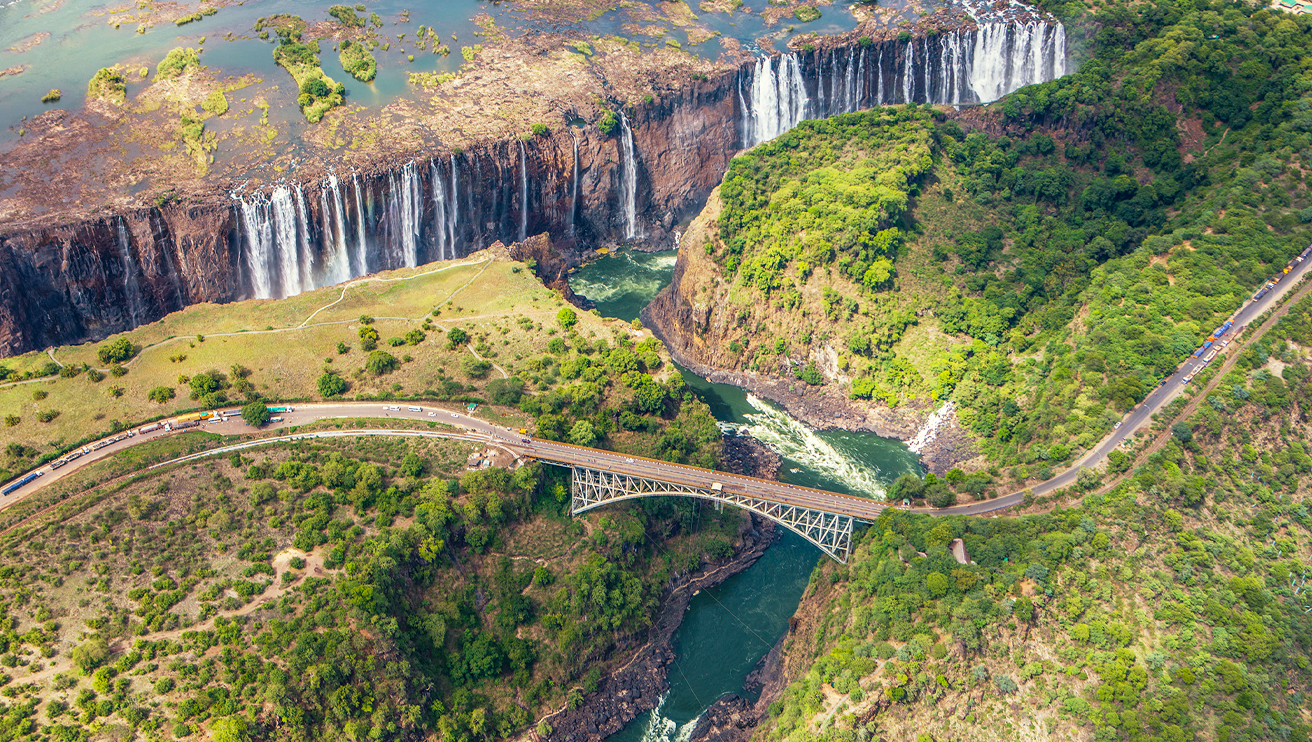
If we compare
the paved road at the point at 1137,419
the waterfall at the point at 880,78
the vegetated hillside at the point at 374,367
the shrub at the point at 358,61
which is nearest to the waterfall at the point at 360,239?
the vegetated hillside at the point at 374,367

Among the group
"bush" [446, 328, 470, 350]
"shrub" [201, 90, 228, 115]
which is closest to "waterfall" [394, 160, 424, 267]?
"shrub" [201, 90, 228, 115]

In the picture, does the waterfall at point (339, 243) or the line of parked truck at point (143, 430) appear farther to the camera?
the waterfall at point (339, 243)

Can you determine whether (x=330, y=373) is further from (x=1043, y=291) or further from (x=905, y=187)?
(x=1043, y=291)

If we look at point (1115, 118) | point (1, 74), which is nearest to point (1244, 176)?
point (1115, 118)

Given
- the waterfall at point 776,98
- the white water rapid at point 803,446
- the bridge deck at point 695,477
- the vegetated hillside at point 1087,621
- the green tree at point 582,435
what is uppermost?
the waterfall at point 776,98

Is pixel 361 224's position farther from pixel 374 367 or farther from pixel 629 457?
pixel 629 457

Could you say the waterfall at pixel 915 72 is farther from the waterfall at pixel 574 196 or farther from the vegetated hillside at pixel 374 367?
the vegetated hillside at pixel 374 367

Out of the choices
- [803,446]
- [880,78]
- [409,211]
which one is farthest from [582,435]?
[880,78]
